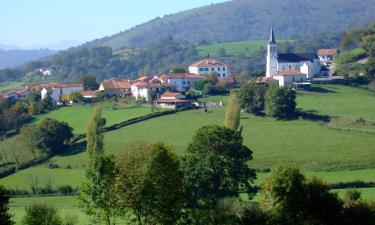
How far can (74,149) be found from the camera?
229ft

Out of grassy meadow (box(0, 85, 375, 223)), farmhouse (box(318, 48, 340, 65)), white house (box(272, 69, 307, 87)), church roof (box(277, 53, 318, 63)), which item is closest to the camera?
grassy meadow (box(0, 85, 375, 223))

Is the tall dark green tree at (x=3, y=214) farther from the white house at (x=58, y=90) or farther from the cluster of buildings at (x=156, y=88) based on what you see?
the white house at (x=58, y=90)

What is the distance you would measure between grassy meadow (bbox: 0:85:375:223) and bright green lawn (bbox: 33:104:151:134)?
0.12 metres

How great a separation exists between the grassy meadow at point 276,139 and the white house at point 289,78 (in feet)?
17.8

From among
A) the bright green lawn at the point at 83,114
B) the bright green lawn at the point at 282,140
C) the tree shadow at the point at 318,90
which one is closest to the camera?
the bright green lawn at the point at 282,140

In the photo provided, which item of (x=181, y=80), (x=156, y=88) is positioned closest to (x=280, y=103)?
(x=156, y=88)

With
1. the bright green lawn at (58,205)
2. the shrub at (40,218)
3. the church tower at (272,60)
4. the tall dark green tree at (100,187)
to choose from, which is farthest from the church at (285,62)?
the shrub at (40,218)

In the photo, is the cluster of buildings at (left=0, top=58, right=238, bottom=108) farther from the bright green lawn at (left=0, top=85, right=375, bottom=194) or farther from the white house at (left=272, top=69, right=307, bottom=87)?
the bright green lawn at (left=0, top=85, right=375, bottom=194)

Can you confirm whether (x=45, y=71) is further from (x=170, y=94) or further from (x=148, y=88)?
(x=170, y=94)

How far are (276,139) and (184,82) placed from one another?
115ft

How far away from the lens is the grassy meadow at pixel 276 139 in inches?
2175

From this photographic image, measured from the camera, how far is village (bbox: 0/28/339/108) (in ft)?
294

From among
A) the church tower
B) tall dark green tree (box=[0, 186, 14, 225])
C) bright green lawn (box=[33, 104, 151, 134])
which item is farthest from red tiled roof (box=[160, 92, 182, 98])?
tall dark green tree (box=[0, 186, 14, 225])

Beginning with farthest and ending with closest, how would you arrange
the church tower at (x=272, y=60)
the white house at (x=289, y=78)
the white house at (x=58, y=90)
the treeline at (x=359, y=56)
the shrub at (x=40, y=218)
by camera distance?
the church tower at (x=272, y=60), the white house at (x=58, y=90), the treeline at (x=359, y=56), the white house at (x=289, y=78), the shrub at (x=40, y=218)
